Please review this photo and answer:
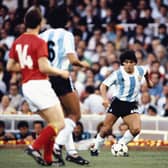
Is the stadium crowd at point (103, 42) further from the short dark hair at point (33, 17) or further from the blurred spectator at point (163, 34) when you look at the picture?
the short dark hair at point (33, 17)

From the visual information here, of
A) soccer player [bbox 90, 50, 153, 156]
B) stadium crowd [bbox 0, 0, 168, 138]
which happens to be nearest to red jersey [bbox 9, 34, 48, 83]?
soccer player [bbox 90, 50, 153, 156]

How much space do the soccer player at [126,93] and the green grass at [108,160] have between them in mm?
516

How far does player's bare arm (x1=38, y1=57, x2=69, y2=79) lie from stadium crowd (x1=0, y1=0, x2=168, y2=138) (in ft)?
26.1

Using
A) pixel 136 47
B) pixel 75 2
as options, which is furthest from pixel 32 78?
pixel 75 2

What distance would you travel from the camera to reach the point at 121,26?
2416 centimetres

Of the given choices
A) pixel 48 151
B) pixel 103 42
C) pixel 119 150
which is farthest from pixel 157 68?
pixel 48 151

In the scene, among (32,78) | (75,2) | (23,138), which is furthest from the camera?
(75,2)

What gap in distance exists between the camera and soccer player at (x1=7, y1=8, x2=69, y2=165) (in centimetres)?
1228

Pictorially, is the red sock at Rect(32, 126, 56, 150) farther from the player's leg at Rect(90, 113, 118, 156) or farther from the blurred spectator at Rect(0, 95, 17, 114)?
the blurred spectator at Rect(0, 95, 17, 114)

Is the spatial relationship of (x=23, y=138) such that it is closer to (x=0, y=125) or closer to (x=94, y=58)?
(x=0, y=125)

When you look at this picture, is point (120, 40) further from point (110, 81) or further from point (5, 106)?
point (110, 81)

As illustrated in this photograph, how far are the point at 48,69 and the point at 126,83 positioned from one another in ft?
12.1

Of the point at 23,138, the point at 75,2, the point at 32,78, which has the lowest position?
the point at 23,138

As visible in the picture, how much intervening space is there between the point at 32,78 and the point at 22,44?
0.48 metres
